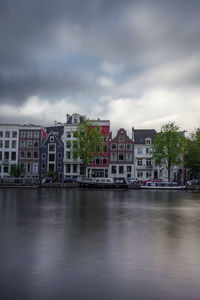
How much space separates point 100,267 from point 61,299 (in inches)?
86.7

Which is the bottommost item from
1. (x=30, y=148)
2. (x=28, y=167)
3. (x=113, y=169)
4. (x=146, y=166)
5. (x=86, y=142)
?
(x=113, y=169)

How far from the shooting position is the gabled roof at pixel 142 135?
285 ft

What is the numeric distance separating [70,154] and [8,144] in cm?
1959

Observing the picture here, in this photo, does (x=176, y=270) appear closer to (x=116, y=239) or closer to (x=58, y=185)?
(x=116, y=239)

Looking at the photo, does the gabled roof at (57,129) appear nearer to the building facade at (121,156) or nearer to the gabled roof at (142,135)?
the building facade at (121,156)

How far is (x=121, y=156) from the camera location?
84.5m

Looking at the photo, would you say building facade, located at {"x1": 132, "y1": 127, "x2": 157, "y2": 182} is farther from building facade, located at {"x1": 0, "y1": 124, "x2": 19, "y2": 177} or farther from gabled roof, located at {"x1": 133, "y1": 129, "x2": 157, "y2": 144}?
building facade, located at {"x1": 0, "y1": 124, "x2": 19, "y2": 177}

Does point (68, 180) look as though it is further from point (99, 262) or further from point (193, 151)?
point (99, 262)

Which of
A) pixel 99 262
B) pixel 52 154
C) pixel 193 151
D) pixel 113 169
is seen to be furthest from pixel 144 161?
pixel 99 262

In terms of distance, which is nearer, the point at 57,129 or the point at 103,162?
the point at 103,162

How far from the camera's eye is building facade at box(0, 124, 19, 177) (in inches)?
3410

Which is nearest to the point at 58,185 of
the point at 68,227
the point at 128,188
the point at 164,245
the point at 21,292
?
the point at 128,188

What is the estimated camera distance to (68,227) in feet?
47.6

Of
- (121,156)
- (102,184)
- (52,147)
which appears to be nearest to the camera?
(102,184)
